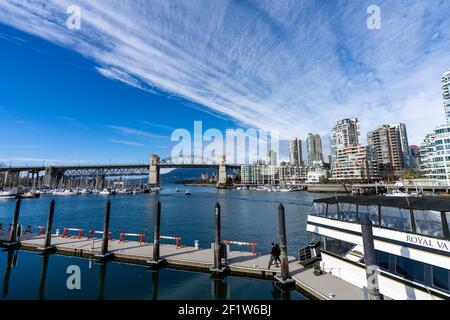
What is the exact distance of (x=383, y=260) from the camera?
1008cm

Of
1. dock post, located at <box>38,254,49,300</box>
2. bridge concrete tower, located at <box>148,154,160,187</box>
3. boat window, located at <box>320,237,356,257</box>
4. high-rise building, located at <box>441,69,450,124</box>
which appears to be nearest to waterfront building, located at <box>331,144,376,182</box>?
high-rise building, located at <box>441,69,450,124</box>

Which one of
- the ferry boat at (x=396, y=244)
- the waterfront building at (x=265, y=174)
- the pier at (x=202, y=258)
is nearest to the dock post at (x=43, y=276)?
the pier at (x=202, y=258)

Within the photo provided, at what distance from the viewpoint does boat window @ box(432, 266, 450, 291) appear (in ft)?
26.0

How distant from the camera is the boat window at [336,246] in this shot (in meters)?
11.9

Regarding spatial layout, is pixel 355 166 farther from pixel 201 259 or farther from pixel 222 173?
pixel 201 259

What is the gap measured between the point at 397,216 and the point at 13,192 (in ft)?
387

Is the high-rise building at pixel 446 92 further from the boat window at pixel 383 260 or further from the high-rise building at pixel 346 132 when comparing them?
Answer: the boat window at pixel 383 260

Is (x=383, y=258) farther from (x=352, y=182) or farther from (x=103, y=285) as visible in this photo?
(x=352, y=182)

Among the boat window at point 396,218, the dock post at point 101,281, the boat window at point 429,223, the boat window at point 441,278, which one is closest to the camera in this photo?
the boat window at point 441,278

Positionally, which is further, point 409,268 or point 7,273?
point 7,273

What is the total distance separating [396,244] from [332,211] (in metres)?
→ 4.13

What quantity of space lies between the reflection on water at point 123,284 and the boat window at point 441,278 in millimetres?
5533

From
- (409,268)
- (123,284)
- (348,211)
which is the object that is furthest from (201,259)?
(409,268)

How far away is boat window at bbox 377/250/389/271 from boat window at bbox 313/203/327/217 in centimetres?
381
